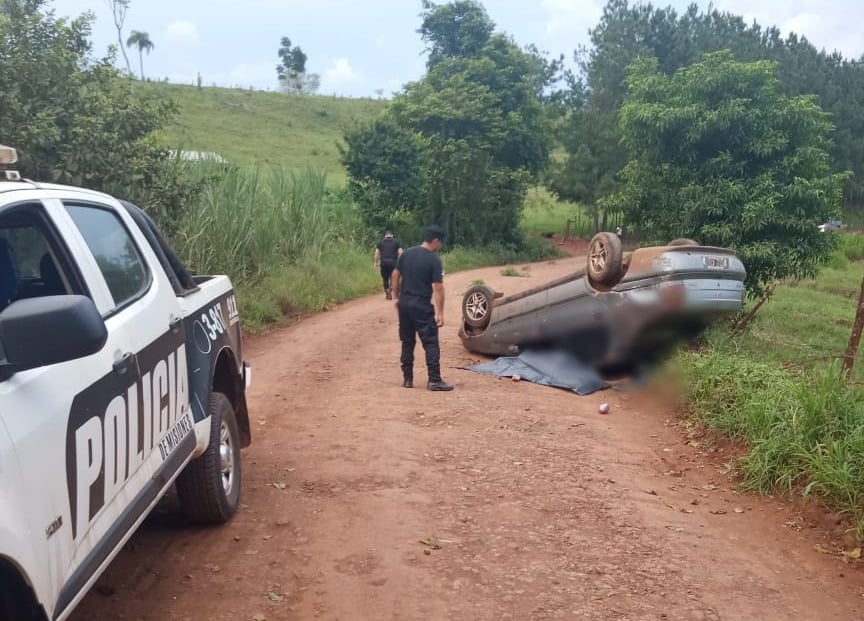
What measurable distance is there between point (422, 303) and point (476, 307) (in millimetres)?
2388

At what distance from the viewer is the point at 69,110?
8.76 meters

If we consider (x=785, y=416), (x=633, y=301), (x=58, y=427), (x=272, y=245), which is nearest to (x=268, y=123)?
(x=272, y=245)

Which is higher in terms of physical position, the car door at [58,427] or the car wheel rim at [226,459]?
the car door at [58,427]

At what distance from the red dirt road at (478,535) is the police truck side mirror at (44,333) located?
1779mm

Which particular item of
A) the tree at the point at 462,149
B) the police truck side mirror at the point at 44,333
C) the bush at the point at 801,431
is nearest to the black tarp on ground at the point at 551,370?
the bush at the point at 801,431

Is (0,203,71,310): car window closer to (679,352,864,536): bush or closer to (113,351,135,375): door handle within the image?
(113,351,135,375): door handle

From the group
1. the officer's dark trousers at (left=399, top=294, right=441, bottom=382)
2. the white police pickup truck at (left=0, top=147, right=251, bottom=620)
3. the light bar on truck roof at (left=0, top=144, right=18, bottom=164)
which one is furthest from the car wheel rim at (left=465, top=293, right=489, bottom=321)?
the light bar on truck roof at (left=0, top=144, right=18, bottom=164)

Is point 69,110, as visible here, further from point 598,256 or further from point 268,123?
point 268,123

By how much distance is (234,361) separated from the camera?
4.98m

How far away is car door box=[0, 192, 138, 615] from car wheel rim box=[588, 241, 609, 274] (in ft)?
19.9

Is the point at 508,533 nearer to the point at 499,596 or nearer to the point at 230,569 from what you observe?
the point at 499,596

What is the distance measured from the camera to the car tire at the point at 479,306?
10.3 m

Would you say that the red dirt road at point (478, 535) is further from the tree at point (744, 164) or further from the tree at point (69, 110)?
the tree at point (744, 164)

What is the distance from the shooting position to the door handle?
297 cm
